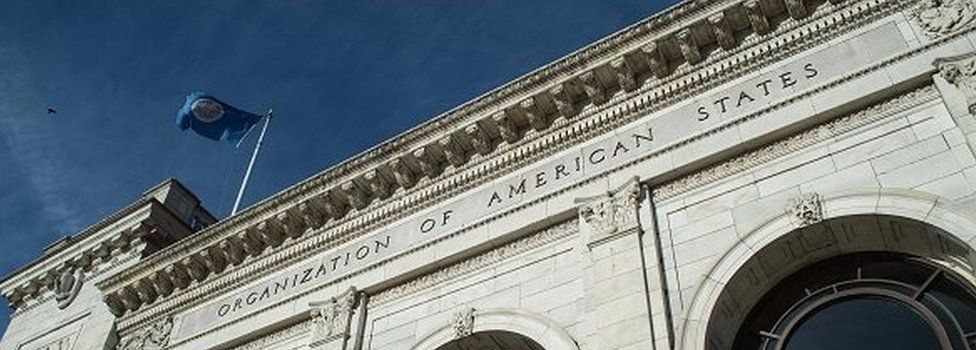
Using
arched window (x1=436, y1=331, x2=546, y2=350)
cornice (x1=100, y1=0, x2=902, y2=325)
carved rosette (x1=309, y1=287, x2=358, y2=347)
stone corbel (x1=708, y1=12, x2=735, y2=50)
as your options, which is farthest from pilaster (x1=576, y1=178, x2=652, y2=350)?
carved rosette (x1=309, y1=287, x2=358, y2=347)

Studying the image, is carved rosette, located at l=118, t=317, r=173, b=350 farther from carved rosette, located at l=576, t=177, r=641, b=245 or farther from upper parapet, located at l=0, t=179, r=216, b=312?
carved rosette, located at l=576, t=177, r=641, b=245

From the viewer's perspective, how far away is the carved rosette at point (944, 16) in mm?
11938

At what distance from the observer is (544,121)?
15375 millimetres

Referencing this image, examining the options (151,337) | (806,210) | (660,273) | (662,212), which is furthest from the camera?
(151,337)

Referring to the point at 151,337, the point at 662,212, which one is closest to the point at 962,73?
the point at 662,212

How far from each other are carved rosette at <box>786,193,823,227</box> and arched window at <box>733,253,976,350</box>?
A: 0.83 meters

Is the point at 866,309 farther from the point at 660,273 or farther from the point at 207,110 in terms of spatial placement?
the point at 207,110

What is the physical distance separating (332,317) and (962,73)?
10.6 meters

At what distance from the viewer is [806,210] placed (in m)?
11.5

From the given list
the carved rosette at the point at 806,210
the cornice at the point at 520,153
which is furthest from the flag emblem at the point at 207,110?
the carved rosette at the point at 806,210

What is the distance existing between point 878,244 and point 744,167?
2149 mm

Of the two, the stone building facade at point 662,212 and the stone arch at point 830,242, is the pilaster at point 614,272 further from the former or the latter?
the stone arch at point 830,242

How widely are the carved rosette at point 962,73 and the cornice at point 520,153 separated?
151cm

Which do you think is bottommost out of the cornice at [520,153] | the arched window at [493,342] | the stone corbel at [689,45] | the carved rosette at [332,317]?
the arched window at [493,342]
